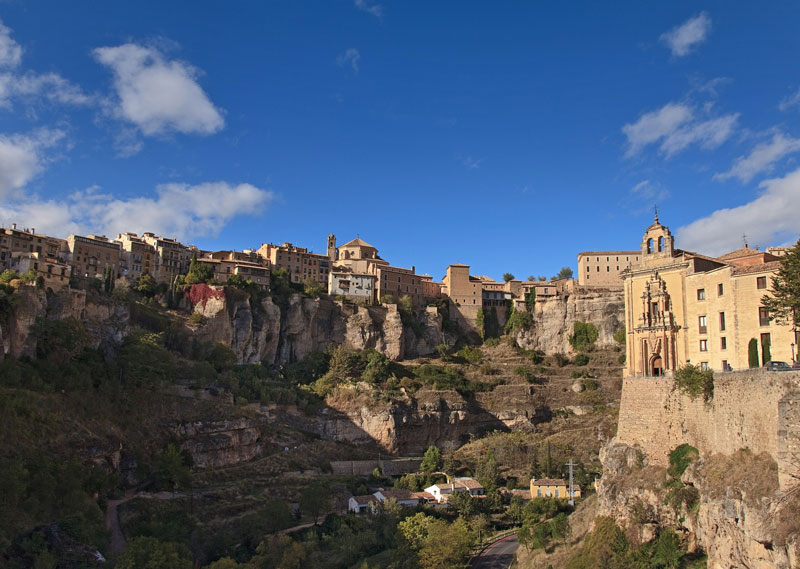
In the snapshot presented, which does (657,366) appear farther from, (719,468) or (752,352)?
(719,468)

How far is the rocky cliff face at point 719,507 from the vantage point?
54.9 ft

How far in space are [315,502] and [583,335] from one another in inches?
1568

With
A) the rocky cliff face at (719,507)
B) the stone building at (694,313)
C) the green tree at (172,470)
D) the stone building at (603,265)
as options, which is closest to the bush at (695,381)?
the stone building at (694,313)

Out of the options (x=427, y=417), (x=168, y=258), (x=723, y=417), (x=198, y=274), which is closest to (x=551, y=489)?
(x=427, y=417)

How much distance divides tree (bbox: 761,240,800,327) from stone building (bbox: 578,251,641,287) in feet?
167

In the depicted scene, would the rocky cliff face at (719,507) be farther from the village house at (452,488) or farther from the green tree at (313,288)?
the green tree at (313,288)

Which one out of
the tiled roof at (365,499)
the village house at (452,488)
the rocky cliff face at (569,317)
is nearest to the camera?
the tiled roof at (365,499)

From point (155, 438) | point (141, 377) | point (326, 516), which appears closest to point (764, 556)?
point (326, 516)

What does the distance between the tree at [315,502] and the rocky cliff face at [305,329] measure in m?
23.3

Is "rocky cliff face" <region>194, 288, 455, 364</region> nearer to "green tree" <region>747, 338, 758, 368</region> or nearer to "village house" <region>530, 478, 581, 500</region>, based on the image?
"village house" <region>530, 478, 581, 500</region>

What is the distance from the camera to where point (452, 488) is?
43219mm

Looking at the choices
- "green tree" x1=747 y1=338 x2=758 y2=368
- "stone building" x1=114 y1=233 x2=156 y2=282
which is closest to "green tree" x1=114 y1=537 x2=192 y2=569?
"green tree" x1=747 y1=338 x2=758 y2=368

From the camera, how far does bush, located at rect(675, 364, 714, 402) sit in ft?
77.2

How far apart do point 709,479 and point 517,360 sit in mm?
45648
